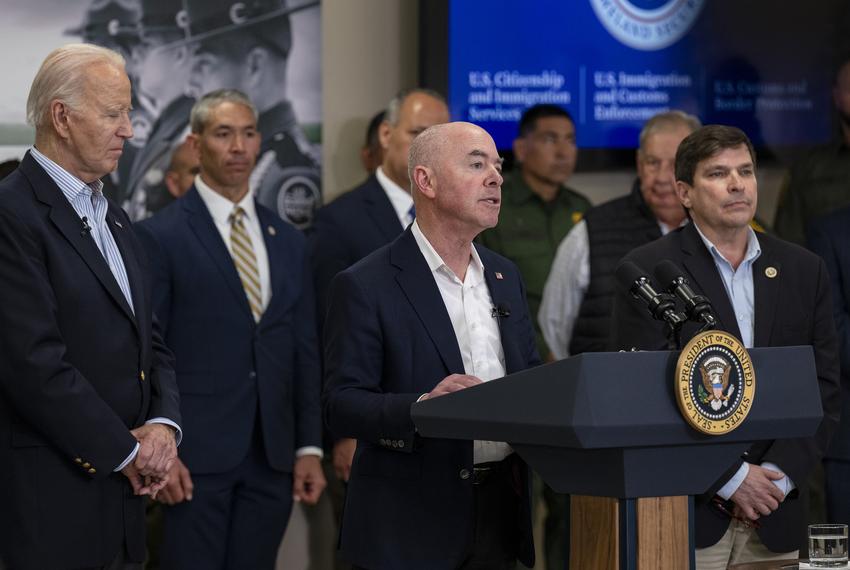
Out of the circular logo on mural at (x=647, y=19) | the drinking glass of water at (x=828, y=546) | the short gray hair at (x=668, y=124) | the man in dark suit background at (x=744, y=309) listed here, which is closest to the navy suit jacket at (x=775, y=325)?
the man in dark suit background at (x=744, y=309)

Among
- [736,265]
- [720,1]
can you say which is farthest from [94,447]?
[720,1]

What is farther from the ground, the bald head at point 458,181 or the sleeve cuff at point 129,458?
the bald head at point 458,181

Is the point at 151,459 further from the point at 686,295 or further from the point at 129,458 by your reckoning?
the point at 686,295

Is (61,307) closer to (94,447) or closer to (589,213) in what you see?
(94,447)

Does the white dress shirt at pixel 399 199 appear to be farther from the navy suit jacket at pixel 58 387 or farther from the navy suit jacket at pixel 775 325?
the navy suit jacket at pixel 58 387

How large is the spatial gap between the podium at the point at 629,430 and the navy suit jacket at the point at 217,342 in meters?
1.85

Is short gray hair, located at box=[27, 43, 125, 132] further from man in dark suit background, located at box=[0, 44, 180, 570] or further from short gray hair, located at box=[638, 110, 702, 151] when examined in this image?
short gray hair, located at box=[638, 110, 702, 151]

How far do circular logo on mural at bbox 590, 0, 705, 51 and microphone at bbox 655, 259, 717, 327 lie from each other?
3.16m

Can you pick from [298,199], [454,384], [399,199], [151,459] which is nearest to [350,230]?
[399,199]

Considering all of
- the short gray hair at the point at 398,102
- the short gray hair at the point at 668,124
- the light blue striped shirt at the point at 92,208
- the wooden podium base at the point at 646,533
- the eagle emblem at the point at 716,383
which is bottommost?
the wooden podium base at the point at 646,533

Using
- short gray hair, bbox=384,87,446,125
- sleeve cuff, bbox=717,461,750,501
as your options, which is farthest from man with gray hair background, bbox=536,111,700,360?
sleeve cuff, bbox=717,461,750,501

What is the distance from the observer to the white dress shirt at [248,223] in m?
4.54

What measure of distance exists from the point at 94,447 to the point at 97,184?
0.64m

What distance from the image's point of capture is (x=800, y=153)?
6020 millimetres
